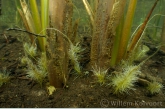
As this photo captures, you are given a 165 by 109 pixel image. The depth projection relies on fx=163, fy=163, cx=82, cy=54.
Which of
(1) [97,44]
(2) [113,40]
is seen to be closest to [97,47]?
(1) [97,44]

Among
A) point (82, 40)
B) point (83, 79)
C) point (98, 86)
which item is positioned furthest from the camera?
point (82, 40)

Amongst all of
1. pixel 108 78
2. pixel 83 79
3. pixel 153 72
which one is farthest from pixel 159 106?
pixel 153 72

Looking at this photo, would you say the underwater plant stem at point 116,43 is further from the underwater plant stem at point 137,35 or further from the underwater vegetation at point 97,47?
the underwater plant stem at point 137,35

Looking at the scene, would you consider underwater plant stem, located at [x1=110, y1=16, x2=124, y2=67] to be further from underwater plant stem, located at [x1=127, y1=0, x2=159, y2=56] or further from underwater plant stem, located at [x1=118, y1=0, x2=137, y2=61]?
underwater plant stem, located at [x1=127, y1=0, x2=159, y2=56]

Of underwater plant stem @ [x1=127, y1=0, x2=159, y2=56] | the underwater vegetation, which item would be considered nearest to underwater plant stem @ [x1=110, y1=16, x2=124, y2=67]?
the underwater vegetation

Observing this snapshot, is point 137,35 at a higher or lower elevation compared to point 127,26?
lower

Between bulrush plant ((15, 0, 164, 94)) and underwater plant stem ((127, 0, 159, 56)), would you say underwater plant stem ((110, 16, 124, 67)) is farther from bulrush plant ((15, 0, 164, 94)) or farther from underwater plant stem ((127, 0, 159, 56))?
underwater plant stem ((127, 0, 159, 56))

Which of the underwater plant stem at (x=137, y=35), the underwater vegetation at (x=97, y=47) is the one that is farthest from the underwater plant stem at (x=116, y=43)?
the underwater plant stem at (x=137, y=35)

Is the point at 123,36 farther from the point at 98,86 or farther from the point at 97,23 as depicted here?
the point at 98,86

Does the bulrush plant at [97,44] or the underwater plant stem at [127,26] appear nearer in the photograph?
the bulrush plant at [97,44]

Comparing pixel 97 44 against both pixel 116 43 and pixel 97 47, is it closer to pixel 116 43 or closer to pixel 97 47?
pixel 97 47

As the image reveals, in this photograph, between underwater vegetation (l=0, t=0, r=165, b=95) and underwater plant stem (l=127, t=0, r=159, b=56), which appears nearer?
underwater vegetation (l=0, t=0, r=165, b=95)
